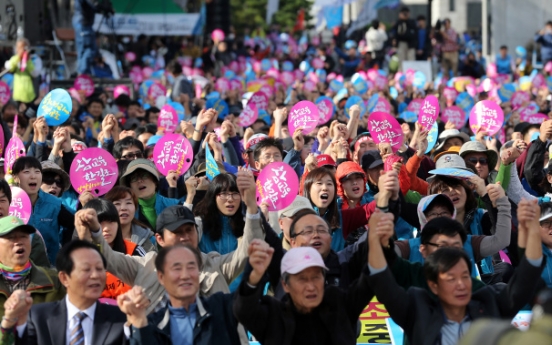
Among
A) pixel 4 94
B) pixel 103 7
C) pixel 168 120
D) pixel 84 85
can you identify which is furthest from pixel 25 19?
pixel 168 120

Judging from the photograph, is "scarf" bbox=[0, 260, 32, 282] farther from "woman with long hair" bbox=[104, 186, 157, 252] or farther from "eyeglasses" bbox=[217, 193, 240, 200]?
"eyeglasses" bbox=[217, 193, 240, 200]

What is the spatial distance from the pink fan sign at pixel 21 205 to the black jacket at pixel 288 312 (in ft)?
7.58

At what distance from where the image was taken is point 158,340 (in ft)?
16.1

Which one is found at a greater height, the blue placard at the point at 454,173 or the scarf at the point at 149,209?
the blue placard at the point at 454,173

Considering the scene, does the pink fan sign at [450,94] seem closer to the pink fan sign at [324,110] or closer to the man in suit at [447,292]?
the pink fan sign at [324,110]

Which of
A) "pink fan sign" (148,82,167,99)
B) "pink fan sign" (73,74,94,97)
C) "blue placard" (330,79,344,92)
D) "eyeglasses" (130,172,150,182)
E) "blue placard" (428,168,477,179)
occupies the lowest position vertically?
"eyeglasses" (130,172,150,182)

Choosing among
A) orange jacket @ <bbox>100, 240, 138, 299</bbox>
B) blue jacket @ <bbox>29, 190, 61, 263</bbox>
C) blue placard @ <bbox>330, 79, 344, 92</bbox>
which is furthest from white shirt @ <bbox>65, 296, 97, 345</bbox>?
blue placard @ <bbox>330, 79, 344, 92</bbox>

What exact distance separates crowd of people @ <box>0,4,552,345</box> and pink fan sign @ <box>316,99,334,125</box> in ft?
3.02

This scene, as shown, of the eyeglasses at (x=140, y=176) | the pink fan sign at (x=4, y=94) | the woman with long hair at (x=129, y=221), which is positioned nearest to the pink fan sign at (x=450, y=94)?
the pink fan sign at (x=4, y=94)

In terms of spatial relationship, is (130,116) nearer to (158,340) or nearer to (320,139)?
(320,139)

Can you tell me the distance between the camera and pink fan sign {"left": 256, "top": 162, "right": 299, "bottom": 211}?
6727mm

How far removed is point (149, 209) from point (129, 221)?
0.71m

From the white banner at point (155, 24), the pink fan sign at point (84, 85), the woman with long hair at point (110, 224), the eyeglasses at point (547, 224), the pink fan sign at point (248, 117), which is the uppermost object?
the white banner at point (155, 24)

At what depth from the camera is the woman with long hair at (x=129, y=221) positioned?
6723mm
